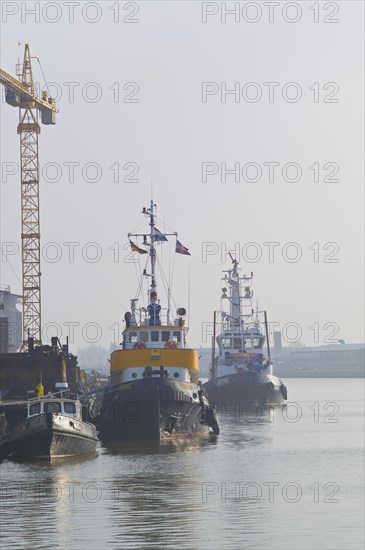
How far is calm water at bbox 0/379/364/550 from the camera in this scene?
35.4 m

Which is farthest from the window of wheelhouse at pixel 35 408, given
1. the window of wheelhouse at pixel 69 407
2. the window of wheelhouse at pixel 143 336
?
the window of wheelhouse at pixel 143 336

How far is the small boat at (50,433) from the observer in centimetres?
5266

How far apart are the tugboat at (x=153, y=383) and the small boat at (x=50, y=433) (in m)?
6.38

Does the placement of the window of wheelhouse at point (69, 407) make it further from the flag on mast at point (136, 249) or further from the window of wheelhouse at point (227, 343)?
the window of wheelhouse at point (227, 343)

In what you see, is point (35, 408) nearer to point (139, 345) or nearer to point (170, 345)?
point (139, 345)

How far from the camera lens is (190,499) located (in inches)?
1687

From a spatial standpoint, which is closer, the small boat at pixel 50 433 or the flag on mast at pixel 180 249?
the small boat at pixel 50 433

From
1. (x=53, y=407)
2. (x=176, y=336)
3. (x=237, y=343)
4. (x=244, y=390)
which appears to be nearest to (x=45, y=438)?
(x=53, y=407)

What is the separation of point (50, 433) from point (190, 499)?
11481 mm

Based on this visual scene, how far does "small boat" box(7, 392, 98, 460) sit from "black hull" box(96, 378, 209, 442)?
617 centimetres

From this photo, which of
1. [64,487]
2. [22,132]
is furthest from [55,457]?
[22,132]

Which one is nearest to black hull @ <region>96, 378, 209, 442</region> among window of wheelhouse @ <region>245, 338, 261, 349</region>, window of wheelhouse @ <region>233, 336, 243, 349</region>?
window of wheelhouse @ <region>233, 336, 243, 349</region>

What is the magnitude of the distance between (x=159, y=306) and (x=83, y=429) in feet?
48.4

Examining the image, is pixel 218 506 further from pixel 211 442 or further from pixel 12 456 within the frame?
pixel 211 442
